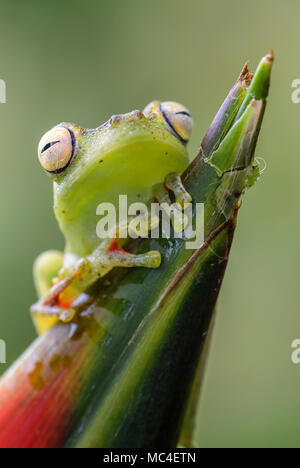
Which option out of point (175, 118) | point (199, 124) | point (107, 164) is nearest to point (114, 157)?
point (107, 164)

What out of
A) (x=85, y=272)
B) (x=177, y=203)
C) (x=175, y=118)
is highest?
(x=175, y=118)

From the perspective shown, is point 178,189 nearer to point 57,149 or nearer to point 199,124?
point 57,149

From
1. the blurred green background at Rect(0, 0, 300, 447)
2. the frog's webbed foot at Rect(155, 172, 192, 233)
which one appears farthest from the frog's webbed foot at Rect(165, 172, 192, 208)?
the blurred green background at Rect(0, 0, 300, 447)

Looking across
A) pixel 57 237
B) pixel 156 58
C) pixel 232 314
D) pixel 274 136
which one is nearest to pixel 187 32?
pixel 156 58

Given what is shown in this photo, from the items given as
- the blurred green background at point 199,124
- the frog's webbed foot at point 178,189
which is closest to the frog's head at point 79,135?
the frog's webbed foot at point 178,189

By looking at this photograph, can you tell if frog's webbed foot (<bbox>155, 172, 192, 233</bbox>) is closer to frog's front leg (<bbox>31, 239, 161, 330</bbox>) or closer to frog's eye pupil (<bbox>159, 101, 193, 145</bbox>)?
frog's front leg (<bbox>31, 239, 161, 330</bbox>)

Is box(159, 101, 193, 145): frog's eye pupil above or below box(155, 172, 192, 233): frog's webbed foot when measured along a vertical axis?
above
